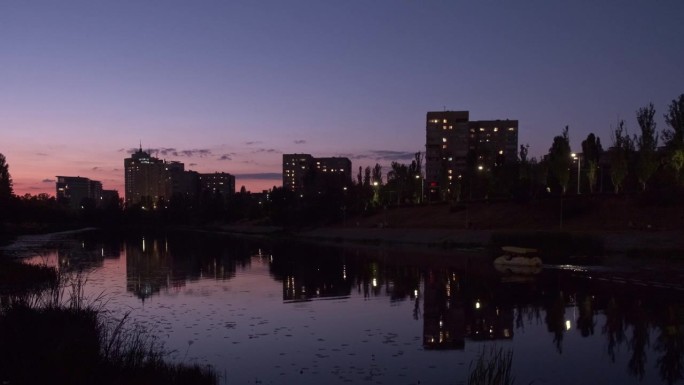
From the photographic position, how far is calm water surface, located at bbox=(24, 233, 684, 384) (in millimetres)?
18484

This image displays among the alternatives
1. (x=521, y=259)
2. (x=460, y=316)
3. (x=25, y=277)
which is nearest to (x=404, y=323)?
(x=460, y=316)

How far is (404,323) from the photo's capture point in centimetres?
2603

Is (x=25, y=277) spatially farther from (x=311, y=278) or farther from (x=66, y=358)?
(x=66, y=358)

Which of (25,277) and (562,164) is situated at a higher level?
(562,164)

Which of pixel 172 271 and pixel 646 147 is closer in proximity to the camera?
pixel 172 271

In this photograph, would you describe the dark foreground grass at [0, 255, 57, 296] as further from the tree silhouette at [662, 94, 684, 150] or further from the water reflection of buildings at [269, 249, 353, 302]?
the tree silhouette at [662, 94, 684, 150]

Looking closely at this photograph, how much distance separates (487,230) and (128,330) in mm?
63763

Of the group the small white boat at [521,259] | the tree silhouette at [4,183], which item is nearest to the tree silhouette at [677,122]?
the small white boat at [521,259]

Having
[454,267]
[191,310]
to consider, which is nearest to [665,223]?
[454,267]

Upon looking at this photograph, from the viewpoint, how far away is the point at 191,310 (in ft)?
95.4

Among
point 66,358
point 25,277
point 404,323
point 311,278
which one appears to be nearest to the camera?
point 66,358

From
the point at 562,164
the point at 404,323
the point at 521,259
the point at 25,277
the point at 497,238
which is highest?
the point at 562,164

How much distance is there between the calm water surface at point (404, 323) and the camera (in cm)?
1848

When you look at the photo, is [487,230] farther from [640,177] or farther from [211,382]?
[211,382]
